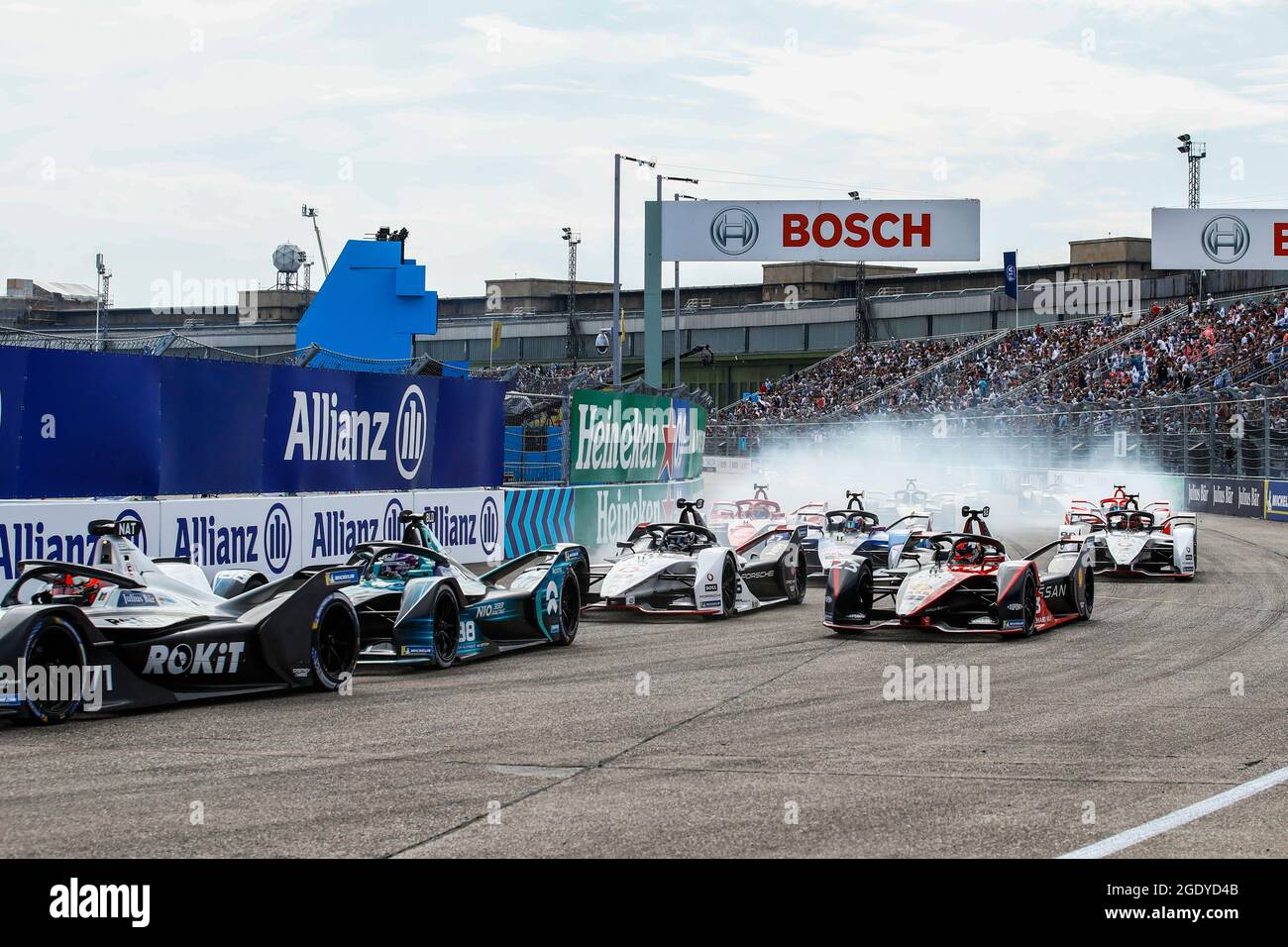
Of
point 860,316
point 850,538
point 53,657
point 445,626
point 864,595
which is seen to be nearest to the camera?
point 53,657

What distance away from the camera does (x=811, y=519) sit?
2258cm

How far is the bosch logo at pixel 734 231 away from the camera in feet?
135

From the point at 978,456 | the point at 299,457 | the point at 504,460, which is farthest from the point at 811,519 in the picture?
the point at 978,456

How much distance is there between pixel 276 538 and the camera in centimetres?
1603

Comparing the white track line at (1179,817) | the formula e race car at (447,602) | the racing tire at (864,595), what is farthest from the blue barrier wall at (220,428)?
the white track line at (1179,817)

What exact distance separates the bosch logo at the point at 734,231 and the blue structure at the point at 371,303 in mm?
9881

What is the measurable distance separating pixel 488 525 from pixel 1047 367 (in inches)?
1536

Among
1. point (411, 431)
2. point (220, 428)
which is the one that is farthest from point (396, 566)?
point (411, 431)

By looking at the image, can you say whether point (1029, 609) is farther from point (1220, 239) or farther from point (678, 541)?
point (1220, 239)

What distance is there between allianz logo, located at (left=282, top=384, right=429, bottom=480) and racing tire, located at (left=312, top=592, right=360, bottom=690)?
565cm

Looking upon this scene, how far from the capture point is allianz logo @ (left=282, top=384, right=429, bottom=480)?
54.9 ft
